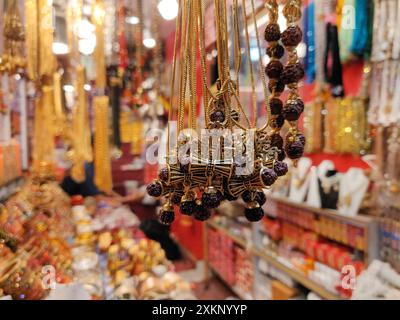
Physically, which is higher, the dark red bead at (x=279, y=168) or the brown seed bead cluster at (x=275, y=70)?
the brown seed bead cluster at (x=275, y=70)

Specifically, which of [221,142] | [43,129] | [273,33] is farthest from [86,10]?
[221,142]

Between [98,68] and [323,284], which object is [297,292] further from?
[98,68]

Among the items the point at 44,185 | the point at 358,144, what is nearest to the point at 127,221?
the point at 44,185

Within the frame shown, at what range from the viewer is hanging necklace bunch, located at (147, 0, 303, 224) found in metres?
0.52

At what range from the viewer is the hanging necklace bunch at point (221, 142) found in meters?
0.52

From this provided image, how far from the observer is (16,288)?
80 cm

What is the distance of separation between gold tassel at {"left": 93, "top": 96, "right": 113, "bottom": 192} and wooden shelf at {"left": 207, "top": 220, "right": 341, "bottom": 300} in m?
1.05

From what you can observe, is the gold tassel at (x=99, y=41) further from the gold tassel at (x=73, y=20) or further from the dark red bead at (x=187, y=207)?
the dark red bead at (x=187, y=207)

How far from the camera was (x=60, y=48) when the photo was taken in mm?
1234

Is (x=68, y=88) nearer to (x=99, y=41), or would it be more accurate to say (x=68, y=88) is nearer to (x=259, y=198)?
(x=99, y=41)

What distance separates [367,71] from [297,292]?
1.13 meters

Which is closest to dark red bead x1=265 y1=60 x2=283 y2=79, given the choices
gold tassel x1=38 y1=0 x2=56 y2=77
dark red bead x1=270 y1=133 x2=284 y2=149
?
dark red bead x1=270 y1=133 x2=284 y2=149

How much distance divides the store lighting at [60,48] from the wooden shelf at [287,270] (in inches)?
57.2

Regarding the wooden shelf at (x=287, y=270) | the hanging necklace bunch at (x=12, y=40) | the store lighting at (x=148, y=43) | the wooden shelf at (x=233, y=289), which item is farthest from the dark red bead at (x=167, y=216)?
the wooden shelf at (x=233, y=289)
